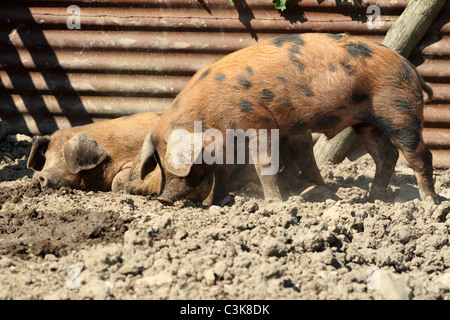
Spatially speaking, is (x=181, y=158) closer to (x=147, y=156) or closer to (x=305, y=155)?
(x=147, y=156)

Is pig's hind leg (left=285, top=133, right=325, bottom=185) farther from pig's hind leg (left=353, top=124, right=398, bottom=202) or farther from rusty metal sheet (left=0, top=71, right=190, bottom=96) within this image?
rusty metal sheet (left=0, top=71, right=190, bottom=96)

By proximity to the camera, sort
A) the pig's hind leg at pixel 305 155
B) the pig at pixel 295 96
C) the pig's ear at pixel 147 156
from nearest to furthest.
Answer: the pig at pixel 295 96 < the pig's ear at pixel 147 156 < the pig's hind leg at pixel 305 155

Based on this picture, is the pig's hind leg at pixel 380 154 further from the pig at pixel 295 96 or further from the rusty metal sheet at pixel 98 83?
the rusty metal sheet at pixel 98 83

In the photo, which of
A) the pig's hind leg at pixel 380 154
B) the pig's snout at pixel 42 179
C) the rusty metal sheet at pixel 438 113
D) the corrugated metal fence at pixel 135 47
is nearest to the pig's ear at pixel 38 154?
the pig's snout at pixel 42 179

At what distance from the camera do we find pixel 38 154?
18.8ft

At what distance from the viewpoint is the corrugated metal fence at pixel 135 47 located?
606 cm

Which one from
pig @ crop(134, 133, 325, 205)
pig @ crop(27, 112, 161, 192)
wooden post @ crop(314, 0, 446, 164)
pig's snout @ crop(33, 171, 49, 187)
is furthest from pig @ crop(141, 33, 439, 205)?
wooden post @ crop(314, 0, 446, 164)

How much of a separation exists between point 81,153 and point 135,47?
157 centimetres

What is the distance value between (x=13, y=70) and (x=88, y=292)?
13.9ft

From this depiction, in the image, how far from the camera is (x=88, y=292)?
304cm

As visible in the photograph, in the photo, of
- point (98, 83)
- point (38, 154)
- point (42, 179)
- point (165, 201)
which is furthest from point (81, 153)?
point (98, 83)

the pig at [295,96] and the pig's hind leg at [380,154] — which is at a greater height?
the pig at [295,96]

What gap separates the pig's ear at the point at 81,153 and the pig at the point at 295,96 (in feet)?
2.22

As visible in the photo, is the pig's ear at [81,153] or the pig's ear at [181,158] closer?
the pig's ear at [181,158]
